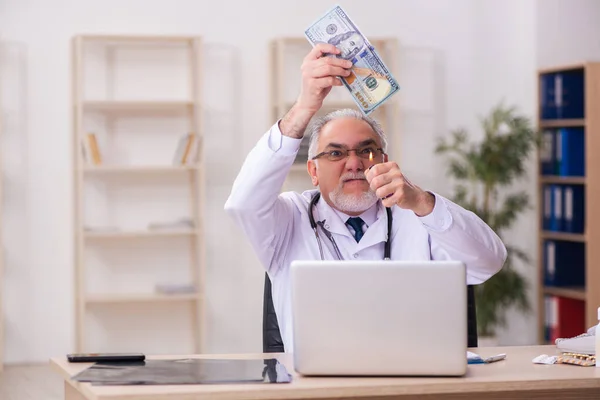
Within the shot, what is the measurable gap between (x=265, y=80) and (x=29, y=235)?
1849 mm

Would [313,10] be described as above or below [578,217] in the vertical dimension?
above

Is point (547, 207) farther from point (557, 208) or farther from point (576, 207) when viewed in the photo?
point (576, 207)

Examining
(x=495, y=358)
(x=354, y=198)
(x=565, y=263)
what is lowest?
(x=565, y=263)

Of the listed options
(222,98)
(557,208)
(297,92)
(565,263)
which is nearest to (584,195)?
(557,208)

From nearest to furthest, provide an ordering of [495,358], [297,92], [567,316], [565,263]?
[495,358]
[567,316]
[565,263]
[297,92]

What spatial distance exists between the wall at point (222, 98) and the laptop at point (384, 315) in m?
4.51

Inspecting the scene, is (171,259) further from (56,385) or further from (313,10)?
(313,10)

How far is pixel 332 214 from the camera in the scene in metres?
2.98

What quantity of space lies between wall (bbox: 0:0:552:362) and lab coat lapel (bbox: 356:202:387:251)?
12.0 feet

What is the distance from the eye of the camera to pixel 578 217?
6.25m

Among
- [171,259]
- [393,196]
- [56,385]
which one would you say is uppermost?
[393,196]

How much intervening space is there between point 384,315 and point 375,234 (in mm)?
897

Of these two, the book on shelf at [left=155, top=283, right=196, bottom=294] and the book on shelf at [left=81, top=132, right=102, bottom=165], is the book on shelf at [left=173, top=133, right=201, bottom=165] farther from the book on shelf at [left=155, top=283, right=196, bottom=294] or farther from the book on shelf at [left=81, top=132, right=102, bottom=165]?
the book on shelf at [left=155, top=283, right=196, bottom=294]

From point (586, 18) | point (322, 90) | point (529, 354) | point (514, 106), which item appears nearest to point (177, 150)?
point (514, 106)
